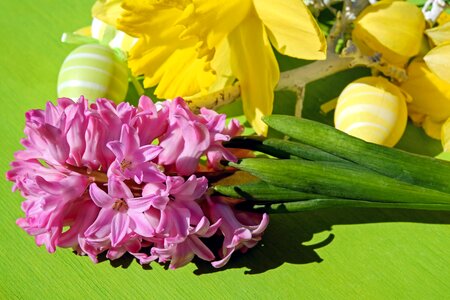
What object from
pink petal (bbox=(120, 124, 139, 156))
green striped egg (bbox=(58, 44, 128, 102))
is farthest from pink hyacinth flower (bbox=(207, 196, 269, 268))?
green striped egg (bbox=(58, 44, 128, 102))

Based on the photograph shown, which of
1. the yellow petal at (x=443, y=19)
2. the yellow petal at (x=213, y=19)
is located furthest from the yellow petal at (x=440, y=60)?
the yellow petal at (x=213, y=19)

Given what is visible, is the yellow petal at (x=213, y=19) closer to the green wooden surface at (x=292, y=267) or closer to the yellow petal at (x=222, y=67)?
the yellow petal at (x=222, y=67)

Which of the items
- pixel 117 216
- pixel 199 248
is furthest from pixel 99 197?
pixel 199 248

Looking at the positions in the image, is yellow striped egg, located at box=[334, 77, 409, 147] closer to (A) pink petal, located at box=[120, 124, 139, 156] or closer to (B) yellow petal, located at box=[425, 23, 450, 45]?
(B) yellow petal, located at box=[425, 23, 450, 45]

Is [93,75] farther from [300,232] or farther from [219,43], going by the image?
[300,232]

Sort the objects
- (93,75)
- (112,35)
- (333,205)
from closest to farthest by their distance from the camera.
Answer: (333,205) → (93,75) → (112,35)
